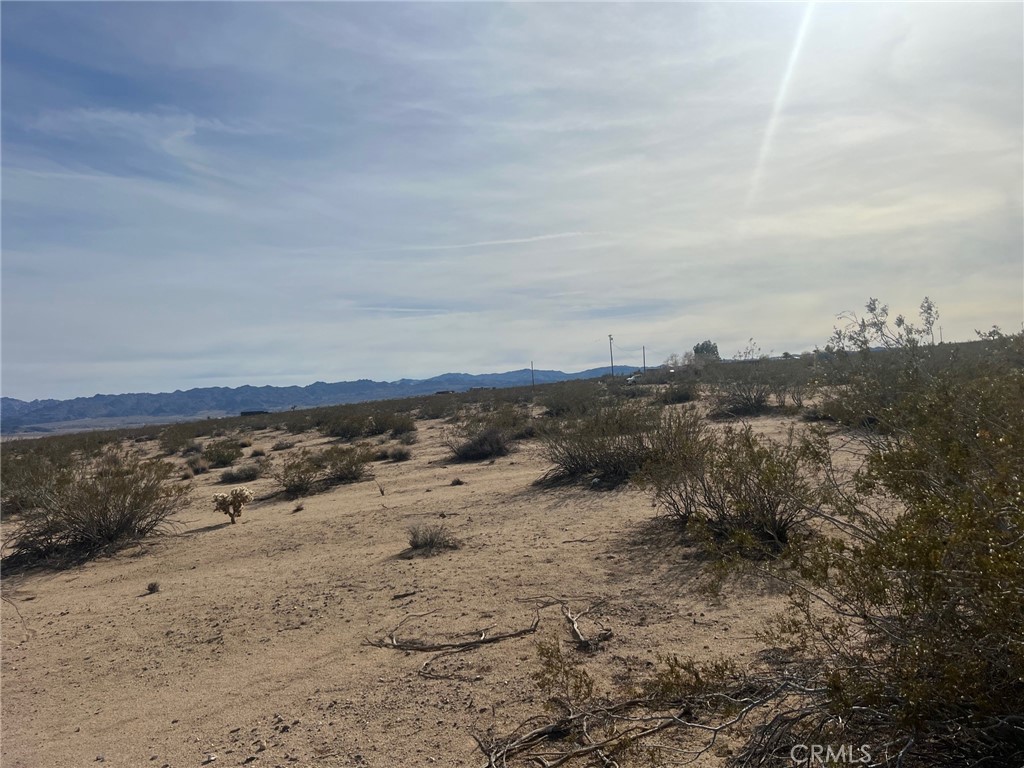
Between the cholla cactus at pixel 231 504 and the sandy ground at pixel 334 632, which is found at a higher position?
the cholla cactus at pixel 231 504

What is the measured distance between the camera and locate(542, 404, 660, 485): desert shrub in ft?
38.4

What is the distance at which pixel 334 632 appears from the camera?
609 cm

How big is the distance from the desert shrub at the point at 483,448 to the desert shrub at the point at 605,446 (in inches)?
186

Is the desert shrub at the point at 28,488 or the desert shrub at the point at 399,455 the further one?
the desert shrub at the point at 399,455

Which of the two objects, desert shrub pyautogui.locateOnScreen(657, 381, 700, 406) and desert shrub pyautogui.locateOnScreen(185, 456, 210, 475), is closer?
desert shrub pyautogui.locateOnScreen(185, 456, 210, 475)

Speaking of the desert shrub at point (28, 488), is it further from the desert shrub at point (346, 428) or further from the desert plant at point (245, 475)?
the desert shrub at point (346, 428)

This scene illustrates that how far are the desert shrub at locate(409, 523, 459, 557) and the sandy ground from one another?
0.85 feet

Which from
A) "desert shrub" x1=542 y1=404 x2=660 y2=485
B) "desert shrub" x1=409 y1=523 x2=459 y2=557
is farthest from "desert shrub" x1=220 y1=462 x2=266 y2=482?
"desert shrub" x1=409 y1=523 x2=459 y2=557

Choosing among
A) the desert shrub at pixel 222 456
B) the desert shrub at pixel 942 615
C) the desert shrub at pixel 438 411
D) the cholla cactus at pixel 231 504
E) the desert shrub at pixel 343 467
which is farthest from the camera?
the desert shrub at pixel 438 411

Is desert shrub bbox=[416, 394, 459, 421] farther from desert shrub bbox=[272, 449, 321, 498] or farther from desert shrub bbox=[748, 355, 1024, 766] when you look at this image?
desert shrub bbox=[748, 355, 1024, 766]

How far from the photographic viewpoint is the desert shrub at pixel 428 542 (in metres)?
8.44

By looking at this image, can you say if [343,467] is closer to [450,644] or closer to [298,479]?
[298,479]

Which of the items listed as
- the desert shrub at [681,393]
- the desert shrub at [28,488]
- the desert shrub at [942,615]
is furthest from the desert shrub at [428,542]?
the desert shrub at [681,393]

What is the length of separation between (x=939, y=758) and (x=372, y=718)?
10.4 feet
